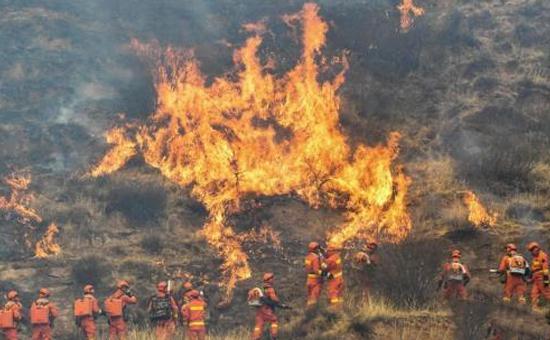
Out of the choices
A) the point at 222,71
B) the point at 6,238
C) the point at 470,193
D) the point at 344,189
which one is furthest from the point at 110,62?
the point at 470,193

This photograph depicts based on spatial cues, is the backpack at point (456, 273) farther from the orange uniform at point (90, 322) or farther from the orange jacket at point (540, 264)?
the orange uniform at point (90, 322)

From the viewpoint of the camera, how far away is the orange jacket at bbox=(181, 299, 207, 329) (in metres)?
13.6

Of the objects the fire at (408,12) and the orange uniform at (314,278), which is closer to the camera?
the orange uniform at (314,278)

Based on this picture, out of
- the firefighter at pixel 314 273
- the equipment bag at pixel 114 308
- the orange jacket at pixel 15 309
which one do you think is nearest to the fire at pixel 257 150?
the firefighter at pixel 314 273

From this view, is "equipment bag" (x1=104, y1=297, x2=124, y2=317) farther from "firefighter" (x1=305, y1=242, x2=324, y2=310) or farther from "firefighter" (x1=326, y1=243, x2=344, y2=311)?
"firefighter" (x1=326, y1=243, x2=344, y2=311)

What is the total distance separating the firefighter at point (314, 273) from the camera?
14.3 metres

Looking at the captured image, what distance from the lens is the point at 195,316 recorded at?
44.8ft

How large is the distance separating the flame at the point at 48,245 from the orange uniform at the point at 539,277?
1127 cm

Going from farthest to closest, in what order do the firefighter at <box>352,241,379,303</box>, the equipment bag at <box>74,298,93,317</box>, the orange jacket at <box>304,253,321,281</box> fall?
1. the firefighter at <box>352,241,379,303</box>
2. the orange jacket at <box>304,253,321,281</box>
3. the equipment bag at <box>74,298,93,317</box>

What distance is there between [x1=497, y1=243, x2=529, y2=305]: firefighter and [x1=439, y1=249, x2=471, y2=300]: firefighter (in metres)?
0.70

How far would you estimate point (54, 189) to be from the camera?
19672 millimetres

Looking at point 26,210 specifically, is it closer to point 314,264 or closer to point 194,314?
point 194,314

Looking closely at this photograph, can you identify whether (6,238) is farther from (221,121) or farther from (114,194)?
(221,121)

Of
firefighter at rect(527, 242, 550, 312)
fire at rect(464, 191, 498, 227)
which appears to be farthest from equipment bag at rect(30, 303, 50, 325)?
fire at rect(464, 191, 498, 227)
